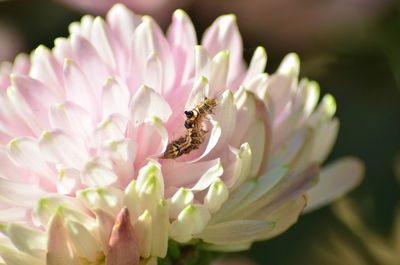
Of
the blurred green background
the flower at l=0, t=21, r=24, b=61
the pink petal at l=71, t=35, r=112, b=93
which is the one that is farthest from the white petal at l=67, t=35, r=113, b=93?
the flower at l=0, t=21, r=24, b=61

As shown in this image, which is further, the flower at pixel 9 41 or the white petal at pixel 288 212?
the flower at pixel 9 41

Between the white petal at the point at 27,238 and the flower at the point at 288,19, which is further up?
the white petal at the point at 27,238

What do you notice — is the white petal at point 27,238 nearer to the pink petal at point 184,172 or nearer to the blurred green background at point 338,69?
the pink petal at point 184,172

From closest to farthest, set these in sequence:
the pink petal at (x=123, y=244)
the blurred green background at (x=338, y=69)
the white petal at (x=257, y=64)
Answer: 1. the pink petal at (x=123, y=244)
2. the white petal at (x=257, y=64)
3. the blurred green background at (x=338, y=69)

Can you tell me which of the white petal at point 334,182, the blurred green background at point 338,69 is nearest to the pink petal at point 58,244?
the white petal at point 334,182

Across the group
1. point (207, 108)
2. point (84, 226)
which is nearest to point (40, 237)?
point (84, 226)

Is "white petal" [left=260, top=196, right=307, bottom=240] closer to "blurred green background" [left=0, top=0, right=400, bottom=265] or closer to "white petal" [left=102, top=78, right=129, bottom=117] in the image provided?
"white petal" [left=102, top=78, right=129, bottom=117]

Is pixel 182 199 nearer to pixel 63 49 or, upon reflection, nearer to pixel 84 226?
pixel 84 226
